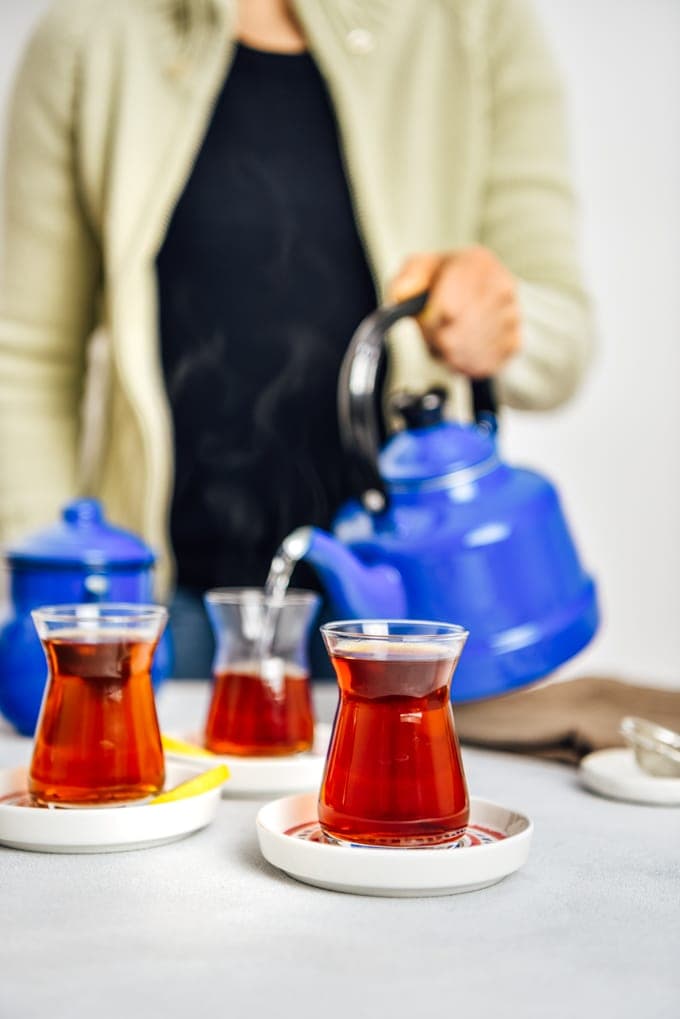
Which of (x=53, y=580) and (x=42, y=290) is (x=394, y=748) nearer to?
(x=53, y=580)

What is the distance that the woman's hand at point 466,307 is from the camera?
146cm

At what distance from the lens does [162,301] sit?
1.81 meters

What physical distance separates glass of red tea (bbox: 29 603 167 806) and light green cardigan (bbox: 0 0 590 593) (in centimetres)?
106

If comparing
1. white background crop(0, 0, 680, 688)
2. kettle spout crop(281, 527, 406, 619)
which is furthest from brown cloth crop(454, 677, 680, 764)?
white background crop(0, 0, 680, 688)

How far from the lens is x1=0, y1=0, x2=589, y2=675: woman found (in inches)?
70.1

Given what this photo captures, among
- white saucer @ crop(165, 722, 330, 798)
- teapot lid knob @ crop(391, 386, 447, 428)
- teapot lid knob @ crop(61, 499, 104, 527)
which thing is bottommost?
white saucer @ crop(165, 722, 330, 798)

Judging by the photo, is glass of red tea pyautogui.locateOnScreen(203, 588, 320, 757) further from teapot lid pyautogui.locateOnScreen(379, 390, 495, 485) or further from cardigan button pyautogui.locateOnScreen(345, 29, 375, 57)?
cardigan button pyautogui.locateOnScreen(345, 29, 375, 57)

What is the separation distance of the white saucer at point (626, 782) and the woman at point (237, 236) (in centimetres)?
92

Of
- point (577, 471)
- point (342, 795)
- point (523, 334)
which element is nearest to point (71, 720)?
point (342, 795)

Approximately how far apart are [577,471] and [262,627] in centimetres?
126

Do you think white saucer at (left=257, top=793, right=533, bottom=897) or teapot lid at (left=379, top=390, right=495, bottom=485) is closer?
white saucer at (left=257, top=793, right=533, bottom=897)

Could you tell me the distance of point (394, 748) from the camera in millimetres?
612

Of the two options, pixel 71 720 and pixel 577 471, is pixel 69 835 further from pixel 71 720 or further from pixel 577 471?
pixel 577 471

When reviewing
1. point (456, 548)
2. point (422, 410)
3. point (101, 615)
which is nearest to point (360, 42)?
point (422, 410)
